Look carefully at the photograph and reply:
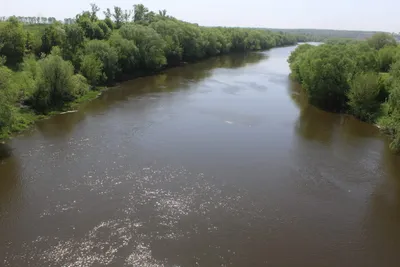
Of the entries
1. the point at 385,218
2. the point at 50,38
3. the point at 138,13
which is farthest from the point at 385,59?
the point at 138,13

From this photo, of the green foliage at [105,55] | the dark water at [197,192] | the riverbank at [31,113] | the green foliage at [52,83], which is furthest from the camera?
the green foliage at [105,55]

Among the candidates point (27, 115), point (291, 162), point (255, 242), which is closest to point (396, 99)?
point (291, 162)

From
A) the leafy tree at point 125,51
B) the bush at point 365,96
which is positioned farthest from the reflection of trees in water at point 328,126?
the leafy tree at point 125,51

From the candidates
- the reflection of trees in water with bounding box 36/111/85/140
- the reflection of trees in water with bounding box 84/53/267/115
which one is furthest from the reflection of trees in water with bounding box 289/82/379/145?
the reflection of trees in water with bounding box 36/111/85/140

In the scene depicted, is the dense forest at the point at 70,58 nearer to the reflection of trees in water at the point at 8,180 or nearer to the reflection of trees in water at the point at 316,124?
the reflection of trees in water at the point at 8,180

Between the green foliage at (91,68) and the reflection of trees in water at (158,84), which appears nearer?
the reflection of trees in water at (158,84)

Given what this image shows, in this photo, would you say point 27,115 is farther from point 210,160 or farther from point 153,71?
point 153,71
